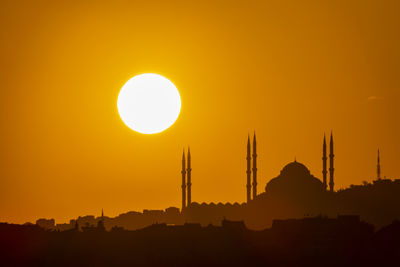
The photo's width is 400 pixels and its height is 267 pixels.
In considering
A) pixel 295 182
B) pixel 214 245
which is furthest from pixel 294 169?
pixel 214 245

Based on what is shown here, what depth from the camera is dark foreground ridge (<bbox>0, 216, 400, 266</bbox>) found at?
73.4 metres

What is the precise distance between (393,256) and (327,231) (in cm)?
707

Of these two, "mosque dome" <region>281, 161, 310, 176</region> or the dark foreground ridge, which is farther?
"mosque dome" <region>281, 161, 310, 176</region>

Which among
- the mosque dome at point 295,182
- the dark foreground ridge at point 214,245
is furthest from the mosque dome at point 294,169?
A: the dark foreground ridge at point 214,245

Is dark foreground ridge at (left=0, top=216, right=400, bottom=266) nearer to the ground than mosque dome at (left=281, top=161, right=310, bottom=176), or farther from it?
nearer to the ground

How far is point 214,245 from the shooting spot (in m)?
77.3

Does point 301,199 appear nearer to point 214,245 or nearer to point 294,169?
point 294,169

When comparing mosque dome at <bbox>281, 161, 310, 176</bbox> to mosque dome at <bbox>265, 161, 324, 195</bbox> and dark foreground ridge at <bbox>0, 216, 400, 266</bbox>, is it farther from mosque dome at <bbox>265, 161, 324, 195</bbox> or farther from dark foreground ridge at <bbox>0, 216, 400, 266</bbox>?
dark foreground ridge at <bbox>0, 216, 400, 266</bbox>

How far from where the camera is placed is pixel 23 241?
258ft

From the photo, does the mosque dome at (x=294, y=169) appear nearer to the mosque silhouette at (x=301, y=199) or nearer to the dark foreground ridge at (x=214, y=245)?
the mosque silhouette at (x=301, y=199)

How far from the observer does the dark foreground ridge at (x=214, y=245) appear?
241 ft

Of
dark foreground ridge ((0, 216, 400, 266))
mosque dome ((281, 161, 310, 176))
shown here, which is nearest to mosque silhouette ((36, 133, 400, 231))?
mosque dome ((281, 161, 310, 176))

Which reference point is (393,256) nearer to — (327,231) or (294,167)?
(327,231)

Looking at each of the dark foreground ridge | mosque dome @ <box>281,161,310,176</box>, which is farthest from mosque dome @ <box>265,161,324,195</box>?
the dark foreground ridge
